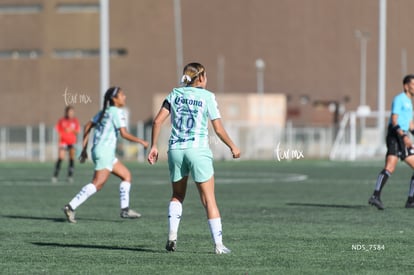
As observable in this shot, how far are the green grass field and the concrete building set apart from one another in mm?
51837

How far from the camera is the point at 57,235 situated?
15.1 m

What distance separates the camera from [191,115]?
40.6 feet

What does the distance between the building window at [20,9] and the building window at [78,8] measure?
62.7 inches

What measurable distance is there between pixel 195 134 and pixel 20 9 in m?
70.8

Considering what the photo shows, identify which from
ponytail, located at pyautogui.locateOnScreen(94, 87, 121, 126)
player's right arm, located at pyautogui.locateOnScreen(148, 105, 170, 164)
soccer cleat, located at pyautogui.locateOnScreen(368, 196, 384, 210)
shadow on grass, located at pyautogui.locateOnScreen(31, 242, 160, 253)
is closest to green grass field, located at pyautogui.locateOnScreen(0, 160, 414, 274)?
shadow on grass, located at pyautogui.locateOnScreen(31, 242, 160, 253)

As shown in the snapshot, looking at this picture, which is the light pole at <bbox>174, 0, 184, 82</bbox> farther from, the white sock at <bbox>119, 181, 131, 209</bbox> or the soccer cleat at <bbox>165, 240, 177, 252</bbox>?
the soccer cleat at <bbox>165, 240, 177, 252</bbox>

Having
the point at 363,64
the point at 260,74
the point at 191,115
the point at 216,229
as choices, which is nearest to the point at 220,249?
the point at 216,229

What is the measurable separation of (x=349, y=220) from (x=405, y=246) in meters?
4.00

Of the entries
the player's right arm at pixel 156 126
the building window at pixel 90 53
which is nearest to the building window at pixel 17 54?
the building window at pixel 90 53

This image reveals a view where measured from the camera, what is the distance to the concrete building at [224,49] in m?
77.7

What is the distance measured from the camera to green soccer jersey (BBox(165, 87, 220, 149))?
1235cm

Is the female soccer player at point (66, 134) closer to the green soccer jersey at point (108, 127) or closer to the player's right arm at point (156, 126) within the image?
the green soccer jersey at point (108, 127)

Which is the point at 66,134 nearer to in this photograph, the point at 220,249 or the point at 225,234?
the point at 225,234

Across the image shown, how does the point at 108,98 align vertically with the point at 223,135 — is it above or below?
above
